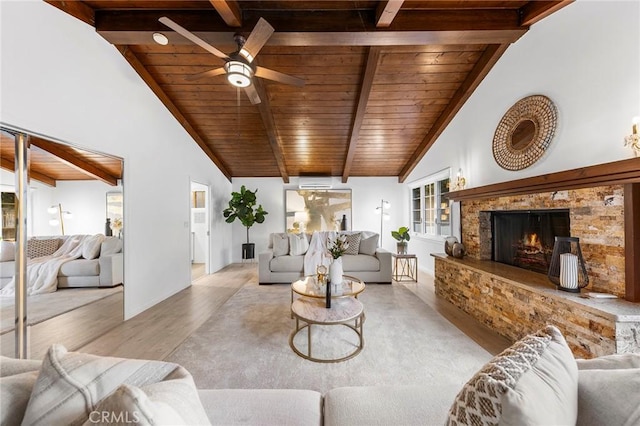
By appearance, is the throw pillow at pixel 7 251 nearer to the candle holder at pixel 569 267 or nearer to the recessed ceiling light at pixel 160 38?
the recessed ceiling light at pixel 160 38

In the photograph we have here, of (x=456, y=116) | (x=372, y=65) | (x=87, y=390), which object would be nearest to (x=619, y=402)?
(x=87, y=390)

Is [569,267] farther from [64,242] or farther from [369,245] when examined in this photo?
[64,242]

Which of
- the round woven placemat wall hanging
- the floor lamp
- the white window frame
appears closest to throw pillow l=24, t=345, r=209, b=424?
the round woven placemat wall hanging

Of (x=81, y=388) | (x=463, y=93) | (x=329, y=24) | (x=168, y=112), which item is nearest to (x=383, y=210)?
(x=463, y=93)

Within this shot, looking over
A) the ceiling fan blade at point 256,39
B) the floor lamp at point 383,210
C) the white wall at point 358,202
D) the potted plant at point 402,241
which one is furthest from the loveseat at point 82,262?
the floor lamp at point 383,210

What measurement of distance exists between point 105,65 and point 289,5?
2.14 m

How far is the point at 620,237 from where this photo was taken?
6.03 feet

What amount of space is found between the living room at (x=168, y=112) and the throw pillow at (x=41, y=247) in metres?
0.66

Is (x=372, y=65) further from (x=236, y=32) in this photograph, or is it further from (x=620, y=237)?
(x=620, y=237)

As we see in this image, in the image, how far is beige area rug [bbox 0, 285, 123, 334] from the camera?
6.41 ft

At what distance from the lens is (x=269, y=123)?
159 inches

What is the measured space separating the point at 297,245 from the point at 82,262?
290 centimetres

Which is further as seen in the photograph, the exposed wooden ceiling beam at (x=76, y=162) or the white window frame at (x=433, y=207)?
the white window frame at (x=433, y=207)

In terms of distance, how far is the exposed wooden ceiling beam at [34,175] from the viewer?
1902 mm
